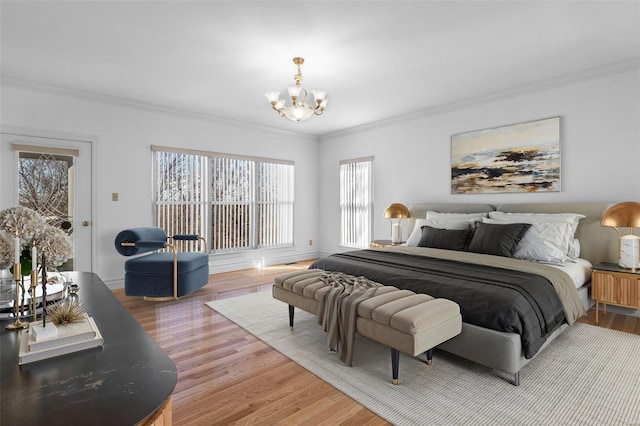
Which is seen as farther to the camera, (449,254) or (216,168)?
(216,168)

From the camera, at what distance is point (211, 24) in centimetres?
279

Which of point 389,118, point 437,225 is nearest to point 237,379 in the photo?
point 437,225

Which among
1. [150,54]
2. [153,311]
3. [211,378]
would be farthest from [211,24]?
[153,311]

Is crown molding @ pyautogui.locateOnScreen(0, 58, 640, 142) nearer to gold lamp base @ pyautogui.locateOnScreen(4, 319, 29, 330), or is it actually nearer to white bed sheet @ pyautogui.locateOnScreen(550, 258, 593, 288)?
white bed sheet @ pyautogui.locateOnScreen(550, 258, 593, 288)

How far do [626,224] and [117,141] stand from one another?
19.9ft

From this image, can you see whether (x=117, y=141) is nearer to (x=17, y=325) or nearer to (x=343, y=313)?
(x=17, y=325)

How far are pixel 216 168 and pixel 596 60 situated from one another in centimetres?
526

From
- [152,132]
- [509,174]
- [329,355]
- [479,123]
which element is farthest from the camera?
[152,132]

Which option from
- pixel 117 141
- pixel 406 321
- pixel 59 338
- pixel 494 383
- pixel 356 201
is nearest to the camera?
pixel 59 338

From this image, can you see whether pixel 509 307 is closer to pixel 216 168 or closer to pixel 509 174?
pixel 509 174

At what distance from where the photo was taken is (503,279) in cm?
265

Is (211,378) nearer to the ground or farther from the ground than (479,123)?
nearer to the ground

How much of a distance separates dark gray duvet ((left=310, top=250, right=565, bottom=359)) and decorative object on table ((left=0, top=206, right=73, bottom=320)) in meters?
2.38

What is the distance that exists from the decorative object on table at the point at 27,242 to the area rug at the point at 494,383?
70.3 inches
